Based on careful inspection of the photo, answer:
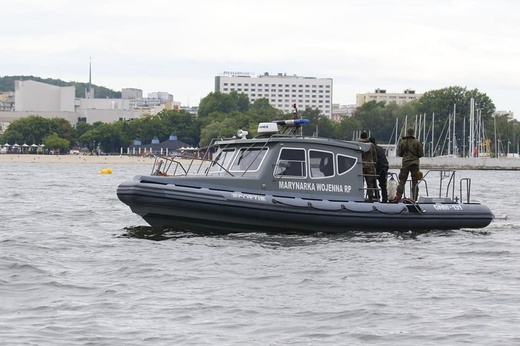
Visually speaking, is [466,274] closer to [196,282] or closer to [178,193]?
[196,282]

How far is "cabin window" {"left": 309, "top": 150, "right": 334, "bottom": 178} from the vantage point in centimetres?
2150

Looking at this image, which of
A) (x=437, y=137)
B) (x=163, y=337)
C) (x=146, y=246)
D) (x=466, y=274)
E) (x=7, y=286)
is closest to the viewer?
(x=163, y=337)

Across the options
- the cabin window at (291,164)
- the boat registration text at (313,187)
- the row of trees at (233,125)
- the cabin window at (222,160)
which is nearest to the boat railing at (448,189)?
the boat registration text at (313,187)

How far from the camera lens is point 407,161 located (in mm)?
22781

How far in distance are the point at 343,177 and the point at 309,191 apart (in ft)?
2.90

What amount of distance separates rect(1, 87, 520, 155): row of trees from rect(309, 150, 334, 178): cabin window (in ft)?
395

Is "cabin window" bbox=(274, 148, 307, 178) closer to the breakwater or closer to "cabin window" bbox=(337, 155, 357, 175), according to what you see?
"cabin window" bbox=(337, 155, 357, 175)

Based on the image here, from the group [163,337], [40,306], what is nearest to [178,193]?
[40,306]

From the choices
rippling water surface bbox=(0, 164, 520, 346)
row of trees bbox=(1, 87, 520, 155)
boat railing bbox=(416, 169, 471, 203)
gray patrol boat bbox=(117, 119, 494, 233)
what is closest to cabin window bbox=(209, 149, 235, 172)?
gray patrol boat bbox=(117, 119, 494, 233)

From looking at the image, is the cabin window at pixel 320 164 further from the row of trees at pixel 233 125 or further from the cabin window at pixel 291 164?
the row of trees at pixel 233 125

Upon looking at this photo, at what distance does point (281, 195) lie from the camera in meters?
20.8

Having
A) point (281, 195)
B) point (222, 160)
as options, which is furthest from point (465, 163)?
point (281, 195)

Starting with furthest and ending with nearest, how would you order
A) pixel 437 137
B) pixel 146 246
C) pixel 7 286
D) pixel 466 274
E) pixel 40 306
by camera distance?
1. pixel 437 137
2. pixel 146 246
3. pixel 466 274
4. pixel 7 286
5. pixel 40 306

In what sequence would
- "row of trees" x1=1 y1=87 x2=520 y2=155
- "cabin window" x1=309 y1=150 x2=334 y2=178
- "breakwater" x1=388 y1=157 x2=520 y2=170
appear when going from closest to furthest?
"cabin window" x1=309 y1=150 x2=334 y2=178, "breakwater" x1=388 y1=157 x2=520 y2=170, "row of trees" x1=1 y1=87 x2=520 y2=155
